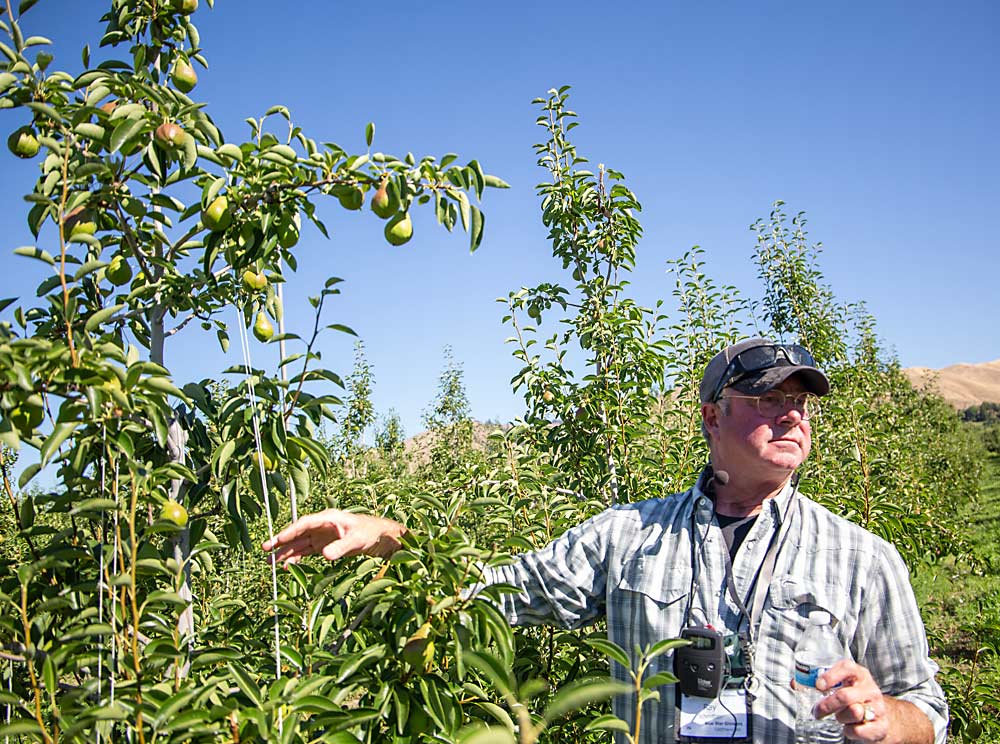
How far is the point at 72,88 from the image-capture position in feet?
5.41

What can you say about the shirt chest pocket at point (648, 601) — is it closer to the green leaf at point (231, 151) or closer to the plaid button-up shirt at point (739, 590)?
the plaid button-up shirt at point (739, 590)

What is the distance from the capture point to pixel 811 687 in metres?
1.77

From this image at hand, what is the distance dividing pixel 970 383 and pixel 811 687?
101598 mm

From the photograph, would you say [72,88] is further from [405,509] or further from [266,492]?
[405,509]

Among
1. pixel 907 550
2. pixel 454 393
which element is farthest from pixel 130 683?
pixel 454 393

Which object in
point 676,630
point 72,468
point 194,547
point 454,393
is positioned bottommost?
point 676,630

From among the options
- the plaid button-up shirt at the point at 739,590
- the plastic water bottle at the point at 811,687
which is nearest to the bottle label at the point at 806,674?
the plastic water bottle at the point at 811,687

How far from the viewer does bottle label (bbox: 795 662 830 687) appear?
68.4 inches

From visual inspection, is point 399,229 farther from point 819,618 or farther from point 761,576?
point 819,618

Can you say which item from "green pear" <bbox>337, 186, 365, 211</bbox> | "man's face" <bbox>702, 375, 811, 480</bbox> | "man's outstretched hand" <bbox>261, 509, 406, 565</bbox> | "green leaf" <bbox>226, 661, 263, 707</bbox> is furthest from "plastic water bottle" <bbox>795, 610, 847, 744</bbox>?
"green pear" <bbox>337, 186, 365, 211</bbox>

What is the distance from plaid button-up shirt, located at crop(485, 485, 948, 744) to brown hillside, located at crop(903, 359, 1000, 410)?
78984mm

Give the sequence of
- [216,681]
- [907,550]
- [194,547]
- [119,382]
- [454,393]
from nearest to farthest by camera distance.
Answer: [216,681]
[119,382]
[194,547]
[907,550]
[454,393]

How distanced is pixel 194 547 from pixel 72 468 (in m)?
0.35

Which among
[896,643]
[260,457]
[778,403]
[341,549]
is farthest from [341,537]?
[896,643]
